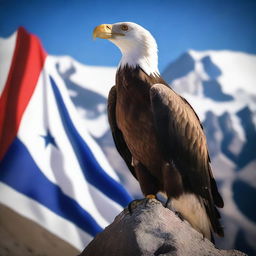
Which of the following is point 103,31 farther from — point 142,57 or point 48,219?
point 48,219

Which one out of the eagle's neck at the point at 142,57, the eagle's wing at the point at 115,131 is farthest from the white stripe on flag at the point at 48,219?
the eagle's neck at the point at 142,57

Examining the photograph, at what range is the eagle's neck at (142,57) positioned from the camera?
276cm

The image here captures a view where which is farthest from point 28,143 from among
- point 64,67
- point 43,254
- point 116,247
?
point 64,67

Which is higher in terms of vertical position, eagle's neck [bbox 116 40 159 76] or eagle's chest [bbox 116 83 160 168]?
eagle's neck [bbox 116 40 159 76]

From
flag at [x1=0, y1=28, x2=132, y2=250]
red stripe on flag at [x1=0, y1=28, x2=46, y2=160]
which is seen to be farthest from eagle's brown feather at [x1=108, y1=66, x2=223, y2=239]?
red stripe on flag at [x1=0, y1=28, x2=46, y2=160]

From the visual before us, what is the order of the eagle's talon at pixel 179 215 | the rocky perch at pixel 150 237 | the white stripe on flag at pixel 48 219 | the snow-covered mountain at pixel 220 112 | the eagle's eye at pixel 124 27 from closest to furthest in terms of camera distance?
the rocky perch at pixel 150 237 → the eagle's talon at pixel 179 215 → the eagle's eye at pixel 124 27 → the white stripe on flag at pixel 48 219 → the snow-covered mountain at pixel 220 112

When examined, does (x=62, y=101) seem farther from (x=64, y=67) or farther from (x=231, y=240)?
(x=231, y=240)

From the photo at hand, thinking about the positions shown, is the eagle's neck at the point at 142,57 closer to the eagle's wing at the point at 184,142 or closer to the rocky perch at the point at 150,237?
the eagle's wing at the point at 184,142

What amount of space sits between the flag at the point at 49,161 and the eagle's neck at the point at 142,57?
205 cm

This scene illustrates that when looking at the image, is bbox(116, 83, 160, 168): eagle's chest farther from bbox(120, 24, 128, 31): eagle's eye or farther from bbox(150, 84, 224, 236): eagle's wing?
bbox(120, 24, 128, 31): eagle's eye

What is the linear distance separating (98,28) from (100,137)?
14.2 feet

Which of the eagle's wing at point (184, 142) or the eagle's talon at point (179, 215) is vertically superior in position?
the eagle's wing at point (184, 142)

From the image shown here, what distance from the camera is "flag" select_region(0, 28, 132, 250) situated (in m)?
4.25

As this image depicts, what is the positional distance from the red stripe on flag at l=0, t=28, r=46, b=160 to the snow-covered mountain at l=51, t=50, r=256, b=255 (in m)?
2.35
